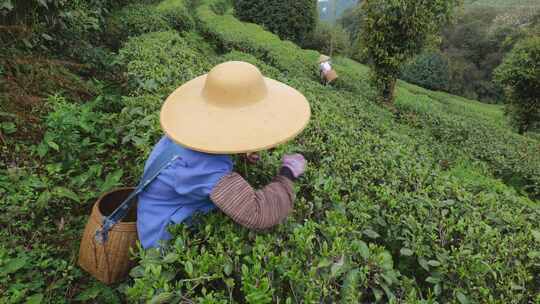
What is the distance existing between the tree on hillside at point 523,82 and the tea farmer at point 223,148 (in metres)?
16.0

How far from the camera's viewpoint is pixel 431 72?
3133 cm

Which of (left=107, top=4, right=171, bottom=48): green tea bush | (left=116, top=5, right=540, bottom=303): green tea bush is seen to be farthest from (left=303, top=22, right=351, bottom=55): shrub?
(left=116, top=5, right=540, bottom=303): green tea bush

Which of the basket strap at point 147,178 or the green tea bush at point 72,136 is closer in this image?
the basket strap at point 147,178

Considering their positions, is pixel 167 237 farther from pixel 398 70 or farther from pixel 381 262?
pixel 398 70

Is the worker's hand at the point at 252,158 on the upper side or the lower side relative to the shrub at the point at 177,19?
upper

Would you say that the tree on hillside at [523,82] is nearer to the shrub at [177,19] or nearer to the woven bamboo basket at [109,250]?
the shrub at [177,19]

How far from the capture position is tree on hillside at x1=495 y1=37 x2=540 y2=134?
46.5 ft

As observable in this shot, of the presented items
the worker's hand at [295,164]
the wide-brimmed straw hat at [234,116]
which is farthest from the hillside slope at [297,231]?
the wide-brimmed straw hat at [234,116]

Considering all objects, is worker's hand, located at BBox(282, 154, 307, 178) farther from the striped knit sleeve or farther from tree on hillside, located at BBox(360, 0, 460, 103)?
tree on hillside, located at BBox(360, 0, 460, 103)

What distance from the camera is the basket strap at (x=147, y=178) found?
202cm

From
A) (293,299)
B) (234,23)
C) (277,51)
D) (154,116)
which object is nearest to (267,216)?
(293,299)

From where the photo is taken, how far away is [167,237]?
7.05ft

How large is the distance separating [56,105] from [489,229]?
14.1ft

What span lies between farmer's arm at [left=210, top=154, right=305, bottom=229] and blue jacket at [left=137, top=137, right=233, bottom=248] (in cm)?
7
